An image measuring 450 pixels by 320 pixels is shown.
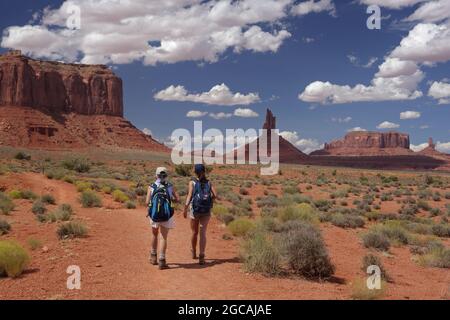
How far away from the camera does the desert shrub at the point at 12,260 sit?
8203 mm

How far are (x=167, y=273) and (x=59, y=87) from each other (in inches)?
4822

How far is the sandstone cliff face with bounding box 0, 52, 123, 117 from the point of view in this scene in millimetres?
111562

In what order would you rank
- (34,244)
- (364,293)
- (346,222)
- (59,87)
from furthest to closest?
1. (59,87)
2. (346,222)
3. (34,244)
4. (364,293)

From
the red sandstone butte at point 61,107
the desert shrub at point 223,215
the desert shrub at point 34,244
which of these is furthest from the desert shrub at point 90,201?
the red sandstone butte at point 61,107

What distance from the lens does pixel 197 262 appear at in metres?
9.32

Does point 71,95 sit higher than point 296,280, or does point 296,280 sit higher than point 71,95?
point 71,95

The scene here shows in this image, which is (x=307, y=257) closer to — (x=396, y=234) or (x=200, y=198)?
Result: (x=200, y=198)

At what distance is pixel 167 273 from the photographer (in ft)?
27.0

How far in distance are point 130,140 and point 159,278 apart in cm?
11589

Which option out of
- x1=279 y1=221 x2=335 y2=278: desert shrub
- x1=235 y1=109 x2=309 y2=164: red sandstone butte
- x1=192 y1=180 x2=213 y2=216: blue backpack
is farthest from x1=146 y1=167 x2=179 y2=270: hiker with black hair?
x1=235 y1=109 x2=309 y2=164: red sandstone butte

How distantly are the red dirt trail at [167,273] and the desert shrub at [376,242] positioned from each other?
32 centimetres

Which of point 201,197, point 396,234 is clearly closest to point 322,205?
point 396,234
